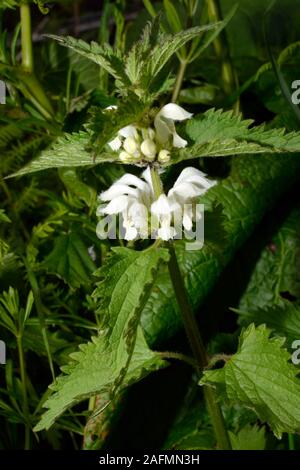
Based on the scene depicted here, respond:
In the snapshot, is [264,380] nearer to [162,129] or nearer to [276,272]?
[162,129]

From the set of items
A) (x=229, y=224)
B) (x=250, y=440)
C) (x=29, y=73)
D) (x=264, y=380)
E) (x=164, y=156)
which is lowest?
(x=250, y=440)

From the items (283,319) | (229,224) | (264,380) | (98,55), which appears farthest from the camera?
(229,224)

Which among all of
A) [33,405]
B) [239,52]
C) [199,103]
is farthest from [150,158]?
[239,52]

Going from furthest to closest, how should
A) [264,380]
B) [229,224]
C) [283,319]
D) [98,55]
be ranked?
[229,224] → [283,319] → [264,380] → [98,55]

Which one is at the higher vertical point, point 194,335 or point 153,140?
point 153,140

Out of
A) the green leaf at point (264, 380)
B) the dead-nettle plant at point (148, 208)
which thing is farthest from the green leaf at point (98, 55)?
the green leaf at point (264, 380)

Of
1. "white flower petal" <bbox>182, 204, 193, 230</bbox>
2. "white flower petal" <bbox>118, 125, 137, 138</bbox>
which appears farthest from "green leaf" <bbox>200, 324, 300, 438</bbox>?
"white flower petal" <bbox>118, 125, 137, 138</bbox>

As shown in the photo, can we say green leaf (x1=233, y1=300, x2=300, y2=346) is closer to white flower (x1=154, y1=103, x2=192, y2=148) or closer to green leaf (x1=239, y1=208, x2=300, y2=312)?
green leaf (x1=239, y1=208, x2=300, y2=312)

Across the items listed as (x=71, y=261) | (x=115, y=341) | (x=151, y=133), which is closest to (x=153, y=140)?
(x=151, y=133)

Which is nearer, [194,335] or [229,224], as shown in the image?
[194,335]
